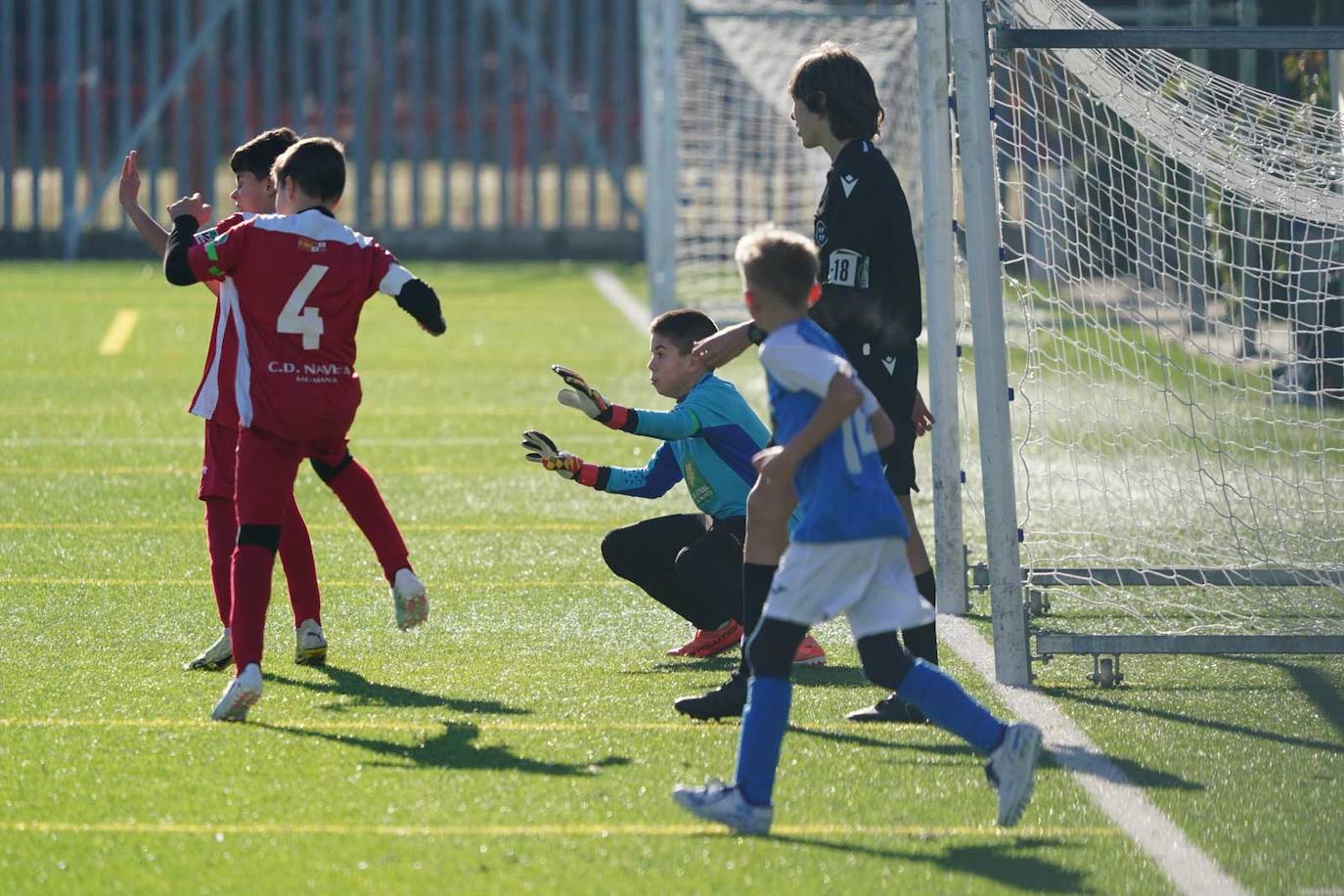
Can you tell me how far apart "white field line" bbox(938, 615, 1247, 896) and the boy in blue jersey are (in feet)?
1.10

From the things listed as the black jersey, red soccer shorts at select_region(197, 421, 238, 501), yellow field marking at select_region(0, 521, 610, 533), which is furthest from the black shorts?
yellow field marking at select_region(0, 521, 610, 533)

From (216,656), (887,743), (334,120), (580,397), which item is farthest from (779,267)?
(334,120)

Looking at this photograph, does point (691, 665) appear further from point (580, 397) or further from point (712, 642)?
point (580, 397)

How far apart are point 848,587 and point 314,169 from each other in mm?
2244

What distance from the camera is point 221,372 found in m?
6.45

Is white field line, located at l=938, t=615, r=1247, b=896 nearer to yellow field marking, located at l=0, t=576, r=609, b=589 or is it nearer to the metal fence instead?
yellow field marking, located at l=0, t=576, r=609, b=589

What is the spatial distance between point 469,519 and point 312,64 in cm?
3256

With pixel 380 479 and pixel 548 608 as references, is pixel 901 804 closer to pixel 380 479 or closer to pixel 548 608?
pixel 548 608

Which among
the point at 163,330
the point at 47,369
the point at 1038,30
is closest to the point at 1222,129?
the point at 1038,30

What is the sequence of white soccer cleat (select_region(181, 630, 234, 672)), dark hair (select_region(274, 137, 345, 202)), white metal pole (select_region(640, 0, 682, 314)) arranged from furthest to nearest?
white metal pole (select_region(640, 0, 682, 314)), white soccer cleat (select_region(181, 630, 234, 672)), dark hair (select_region(274, 137, 345, 202))

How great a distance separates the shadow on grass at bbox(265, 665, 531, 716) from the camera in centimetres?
607

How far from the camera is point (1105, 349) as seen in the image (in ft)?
36.8

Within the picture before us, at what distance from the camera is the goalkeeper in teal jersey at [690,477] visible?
21.2ft

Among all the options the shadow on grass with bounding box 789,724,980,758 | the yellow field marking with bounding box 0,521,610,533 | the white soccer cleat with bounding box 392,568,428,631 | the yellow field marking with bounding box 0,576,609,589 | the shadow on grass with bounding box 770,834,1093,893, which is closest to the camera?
the shadow on grass with bounding box 770,834,1093,893
